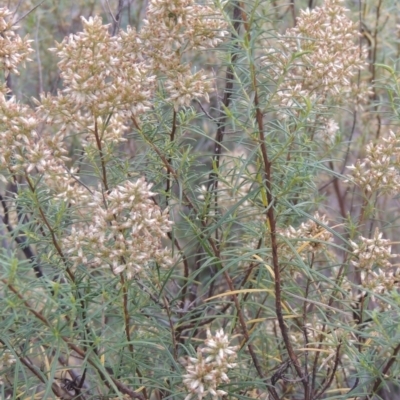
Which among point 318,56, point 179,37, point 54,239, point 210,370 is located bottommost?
point 210,370

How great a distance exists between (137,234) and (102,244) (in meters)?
0.08

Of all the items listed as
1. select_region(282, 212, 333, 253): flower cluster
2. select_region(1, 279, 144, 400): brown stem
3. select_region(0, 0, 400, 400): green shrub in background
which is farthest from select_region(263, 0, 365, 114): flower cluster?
select_region(1, 279, 144, 400): brown stem

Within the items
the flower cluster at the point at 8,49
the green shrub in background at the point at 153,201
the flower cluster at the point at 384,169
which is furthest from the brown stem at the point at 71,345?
the flower cluster at the point at 384,169

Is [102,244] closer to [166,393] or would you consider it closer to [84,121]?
[84,121]

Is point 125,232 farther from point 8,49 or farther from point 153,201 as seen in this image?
point 8,49

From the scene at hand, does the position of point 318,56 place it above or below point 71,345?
above

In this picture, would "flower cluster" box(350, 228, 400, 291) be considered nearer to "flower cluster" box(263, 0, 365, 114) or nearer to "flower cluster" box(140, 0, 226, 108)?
"flower cluster" box(263, 0, 365, 114)

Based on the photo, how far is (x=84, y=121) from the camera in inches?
56.9

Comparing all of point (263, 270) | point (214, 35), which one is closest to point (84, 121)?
point (214, 35)

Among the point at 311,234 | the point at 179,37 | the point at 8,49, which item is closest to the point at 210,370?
the point at 311,234

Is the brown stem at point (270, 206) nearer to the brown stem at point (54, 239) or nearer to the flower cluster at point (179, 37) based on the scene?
the flower cluster at point (179, 37)

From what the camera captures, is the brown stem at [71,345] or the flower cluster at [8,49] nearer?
the brown stem at [71,345]

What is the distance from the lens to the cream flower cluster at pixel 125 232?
1284mm

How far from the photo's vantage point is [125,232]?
1342 millimetres
